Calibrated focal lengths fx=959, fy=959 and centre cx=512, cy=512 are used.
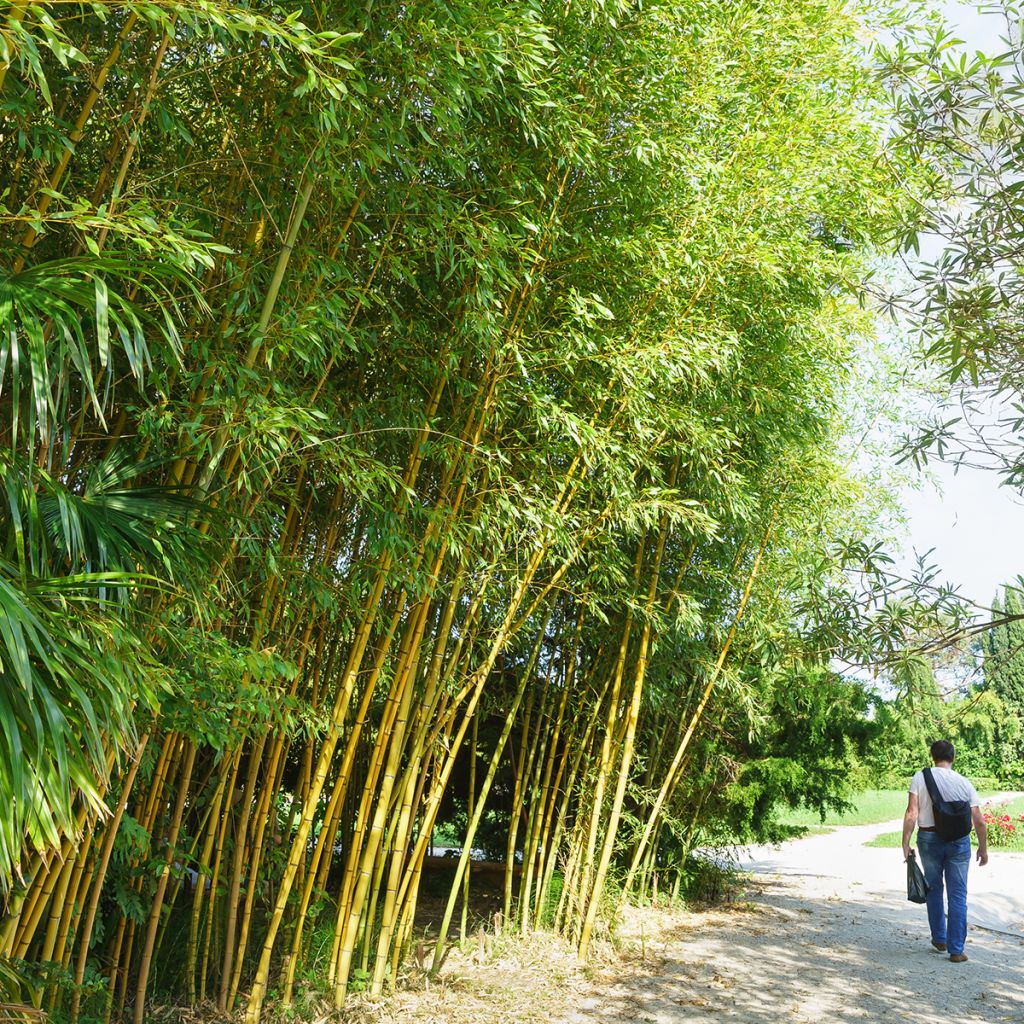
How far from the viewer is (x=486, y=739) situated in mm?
6379

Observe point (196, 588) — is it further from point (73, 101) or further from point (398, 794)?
point (398, 794)

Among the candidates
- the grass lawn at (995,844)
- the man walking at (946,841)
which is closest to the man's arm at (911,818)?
the man walking at (946,841)

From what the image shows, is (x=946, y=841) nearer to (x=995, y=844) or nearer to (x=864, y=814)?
(x=995, y=844)

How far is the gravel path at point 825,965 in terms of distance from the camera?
423cm

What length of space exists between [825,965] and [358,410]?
13.4ft

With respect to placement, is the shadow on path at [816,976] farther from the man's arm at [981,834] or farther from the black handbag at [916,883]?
the man's arm at [981,834]

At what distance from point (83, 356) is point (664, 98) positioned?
2.52 m

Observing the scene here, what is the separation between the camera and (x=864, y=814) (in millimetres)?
17234

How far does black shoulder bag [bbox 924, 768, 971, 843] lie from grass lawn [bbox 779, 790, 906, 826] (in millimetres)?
11016

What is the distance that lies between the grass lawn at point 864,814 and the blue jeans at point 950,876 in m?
10.6

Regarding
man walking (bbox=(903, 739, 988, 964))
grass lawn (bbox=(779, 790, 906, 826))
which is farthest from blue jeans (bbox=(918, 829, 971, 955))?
grass lawn (bbox=(779, 790, 906, 826))

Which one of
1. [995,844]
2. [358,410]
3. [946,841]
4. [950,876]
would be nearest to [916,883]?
[950,876]

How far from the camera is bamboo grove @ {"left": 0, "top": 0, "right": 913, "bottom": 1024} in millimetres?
2115

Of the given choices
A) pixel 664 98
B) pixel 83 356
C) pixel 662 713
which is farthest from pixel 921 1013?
pixel 83 356
